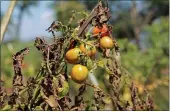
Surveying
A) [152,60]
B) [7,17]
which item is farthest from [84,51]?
[152,60]

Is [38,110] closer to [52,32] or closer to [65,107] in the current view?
[65,107]

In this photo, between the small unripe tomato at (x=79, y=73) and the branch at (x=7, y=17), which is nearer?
the small unripe tomato at (x=79, y=73)

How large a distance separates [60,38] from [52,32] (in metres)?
0.03

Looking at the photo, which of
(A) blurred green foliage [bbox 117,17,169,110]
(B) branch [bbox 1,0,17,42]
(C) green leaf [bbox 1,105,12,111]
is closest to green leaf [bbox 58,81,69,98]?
(C) green leaf [bbox 1,105,12,111]

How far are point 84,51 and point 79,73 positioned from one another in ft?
0.19

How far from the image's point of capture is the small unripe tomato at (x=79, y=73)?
973 millimetres

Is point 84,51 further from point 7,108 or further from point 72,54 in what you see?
point 7,108

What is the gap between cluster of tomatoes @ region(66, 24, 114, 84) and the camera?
0.97 m

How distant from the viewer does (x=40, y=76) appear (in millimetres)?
983

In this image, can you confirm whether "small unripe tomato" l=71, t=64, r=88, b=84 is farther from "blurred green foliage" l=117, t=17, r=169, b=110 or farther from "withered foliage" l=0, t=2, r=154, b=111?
"blurred green foliage" l=117, t=17, r=169, b=110

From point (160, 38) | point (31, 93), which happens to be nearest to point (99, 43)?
point (31, 93)

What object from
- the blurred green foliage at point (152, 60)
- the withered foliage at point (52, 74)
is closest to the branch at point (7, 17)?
the withered foliage at point (52, 74)

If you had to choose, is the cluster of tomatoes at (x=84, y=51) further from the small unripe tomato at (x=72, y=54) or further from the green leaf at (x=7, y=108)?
the green leaf at (x=7, y=108)

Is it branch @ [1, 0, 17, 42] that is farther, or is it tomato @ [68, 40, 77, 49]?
branch @ [1, 0, 17, 42]
